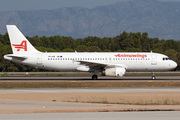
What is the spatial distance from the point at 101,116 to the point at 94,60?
1049 inches

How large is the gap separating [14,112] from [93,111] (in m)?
4.75

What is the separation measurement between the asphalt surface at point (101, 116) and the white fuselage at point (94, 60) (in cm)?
2554

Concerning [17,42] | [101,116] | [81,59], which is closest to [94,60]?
[81,59]

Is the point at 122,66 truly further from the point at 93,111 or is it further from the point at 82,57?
the point at 93,111

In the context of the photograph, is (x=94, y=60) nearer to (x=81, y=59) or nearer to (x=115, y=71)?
(x=81, y=59)

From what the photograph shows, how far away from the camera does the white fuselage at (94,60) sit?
42125 millimetres

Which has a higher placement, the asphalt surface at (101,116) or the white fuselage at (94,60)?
the white fuselage at (94,60)

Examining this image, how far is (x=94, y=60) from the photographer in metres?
42.2

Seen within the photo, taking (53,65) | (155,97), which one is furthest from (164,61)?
(155,97)

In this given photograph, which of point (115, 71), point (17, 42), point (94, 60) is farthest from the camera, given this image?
point (17, 42)

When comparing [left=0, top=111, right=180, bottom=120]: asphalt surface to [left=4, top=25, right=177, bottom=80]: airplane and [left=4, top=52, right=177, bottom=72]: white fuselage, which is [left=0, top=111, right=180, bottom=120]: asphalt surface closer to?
[left=4, top=25, right=177, bottom=80]: airplane

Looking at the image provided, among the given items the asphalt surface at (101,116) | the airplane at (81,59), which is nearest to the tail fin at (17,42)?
the airplane at (81,59)

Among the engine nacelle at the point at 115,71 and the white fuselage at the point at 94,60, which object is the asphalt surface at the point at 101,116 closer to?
the engine nacelle at the point at 115,71

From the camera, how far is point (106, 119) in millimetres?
14977
